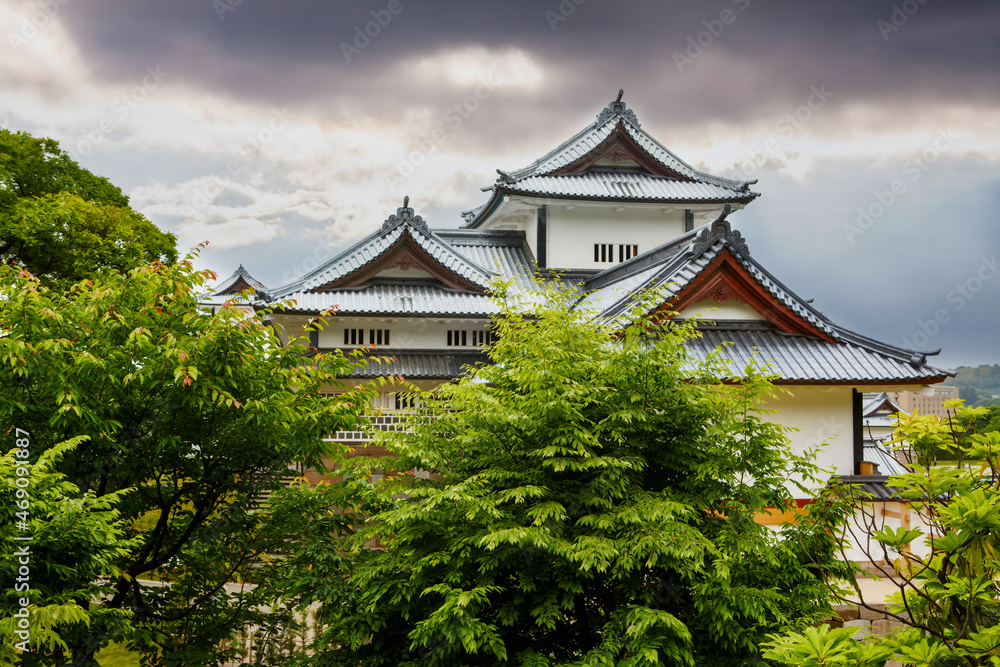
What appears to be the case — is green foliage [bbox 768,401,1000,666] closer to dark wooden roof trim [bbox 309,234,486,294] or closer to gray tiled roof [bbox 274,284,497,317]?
gray tiled roof [bbox 274,284,497,317]

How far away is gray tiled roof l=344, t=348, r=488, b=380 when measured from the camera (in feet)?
65.6

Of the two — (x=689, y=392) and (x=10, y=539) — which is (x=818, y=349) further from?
(x=10, y=539)

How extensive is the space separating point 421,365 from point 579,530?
13373 mm

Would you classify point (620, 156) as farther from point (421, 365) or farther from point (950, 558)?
point (950, 558)

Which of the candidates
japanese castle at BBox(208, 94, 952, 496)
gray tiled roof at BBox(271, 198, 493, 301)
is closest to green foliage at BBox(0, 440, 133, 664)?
japanese castle at BBox(208, 94, 952, 496)

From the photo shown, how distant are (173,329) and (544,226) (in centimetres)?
1733

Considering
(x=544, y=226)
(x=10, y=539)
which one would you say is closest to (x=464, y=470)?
(x=10, y=539)

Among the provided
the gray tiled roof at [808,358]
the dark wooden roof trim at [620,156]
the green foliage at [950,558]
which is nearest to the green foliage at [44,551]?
the green foliage at [950,558]

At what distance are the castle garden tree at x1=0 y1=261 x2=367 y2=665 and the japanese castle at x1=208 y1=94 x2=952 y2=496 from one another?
4.99 m

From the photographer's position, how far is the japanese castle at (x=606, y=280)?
1509cm

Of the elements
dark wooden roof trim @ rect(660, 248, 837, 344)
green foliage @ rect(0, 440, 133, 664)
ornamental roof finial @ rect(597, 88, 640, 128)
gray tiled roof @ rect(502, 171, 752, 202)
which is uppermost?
ornamental roof finial @ rect(597, 88, 640, 128)

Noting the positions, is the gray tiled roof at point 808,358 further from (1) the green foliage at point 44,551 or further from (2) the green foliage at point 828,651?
(1) the green foliage at point 44,551

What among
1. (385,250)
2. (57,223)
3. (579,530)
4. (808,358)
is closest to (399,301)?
(385,250)

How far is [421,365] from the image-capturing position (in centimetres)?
2058
